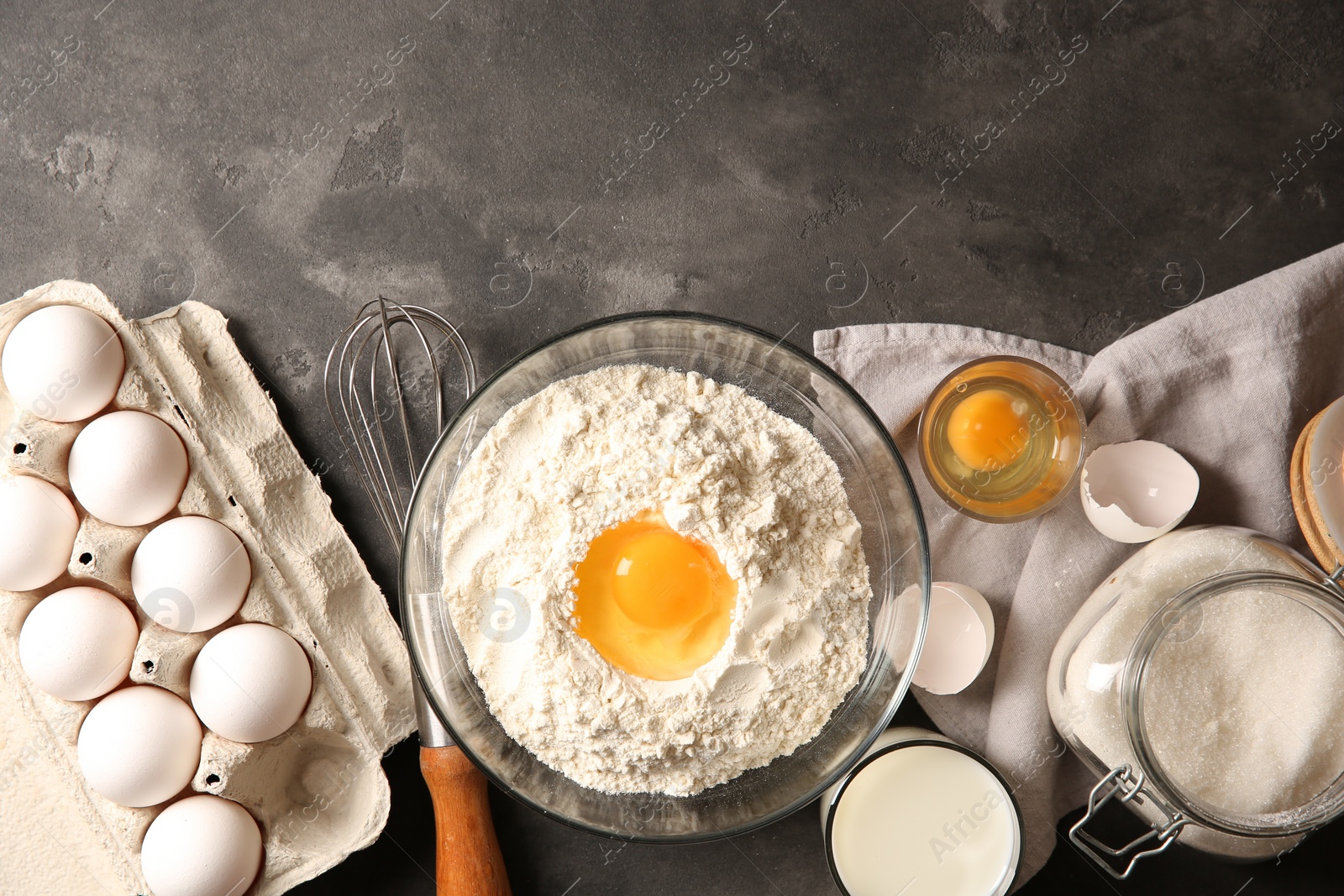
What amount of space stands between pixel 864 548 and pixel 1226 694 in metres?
0.52

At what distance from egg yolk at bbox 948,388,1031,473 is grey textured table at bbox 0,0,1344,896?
0.20 m

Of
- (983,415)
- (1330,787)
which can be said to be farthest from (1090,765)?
(983,415)

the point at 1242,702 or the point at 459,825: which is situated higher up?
the point at 459,825

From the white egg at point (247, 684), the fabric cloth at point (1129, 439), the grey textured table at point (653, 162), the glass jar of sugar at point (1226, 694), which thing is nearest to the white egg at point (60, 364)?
the grey textured table at point (653, 162)

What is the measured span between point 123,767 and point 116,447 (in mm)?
474

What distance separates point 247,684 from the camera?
1158mm

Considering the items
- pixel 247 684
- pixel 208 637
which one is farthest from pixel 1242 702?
pixel 208 637

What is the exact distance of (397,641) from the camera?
1.31 meters

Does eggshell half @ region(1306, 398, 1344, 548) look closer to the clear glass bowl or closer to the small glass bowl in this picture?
the small glass bowl

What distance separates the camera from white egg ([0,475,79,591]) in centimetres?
114

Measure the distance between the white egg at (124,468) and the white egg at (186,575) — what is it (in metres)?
0.05

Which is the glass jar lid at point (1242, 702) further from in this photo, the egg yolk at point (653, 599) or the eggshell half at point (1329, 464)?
the egg yolk at point (653, 599)

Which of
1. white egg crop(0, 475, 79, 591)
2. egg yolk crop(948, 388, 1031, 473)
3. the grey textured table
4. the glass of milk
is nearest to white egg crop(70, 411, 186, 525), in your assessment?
white egg crop(0, 475, 79, 591)

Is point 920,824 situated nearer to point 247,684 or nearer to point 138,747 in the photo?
point 247,684
